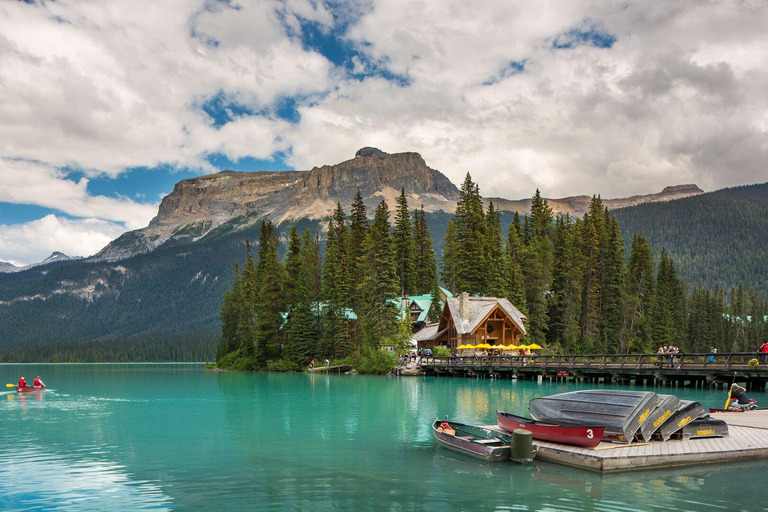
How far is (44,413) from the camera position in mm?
37719

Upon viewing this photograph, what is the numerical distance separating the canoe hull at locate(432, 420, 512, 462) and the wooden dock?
1.11 meters

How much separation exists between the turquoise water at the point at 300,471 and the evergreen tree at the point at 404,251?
178 feet

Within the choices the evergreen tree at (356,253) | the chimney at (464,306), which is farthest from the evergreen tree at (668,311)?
the evergreen tree at (356,253)

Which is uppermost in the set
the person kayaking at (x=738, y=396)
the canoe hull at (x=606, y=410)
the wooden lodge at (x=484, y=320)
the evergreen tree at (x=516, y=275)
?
the evergreen tree at (x=516, y=275)

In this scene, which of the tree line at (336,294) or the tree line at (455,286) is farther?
the tree line at (455,286)

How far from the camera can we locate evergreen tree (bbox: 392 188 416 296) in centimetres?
8869

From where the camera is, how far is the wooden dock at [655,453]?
693 inches

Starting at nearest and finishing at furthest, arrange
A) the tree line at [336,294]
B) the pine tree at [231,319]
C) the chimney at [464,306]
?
the chimney at [464,306], the tree line at [336,294], the pine tree at [231,319]

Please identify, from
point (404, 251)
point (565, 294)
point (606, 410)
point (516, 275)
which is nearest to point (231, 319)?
point (404, 251)

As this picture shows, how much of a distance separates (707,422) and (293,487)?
1405cm

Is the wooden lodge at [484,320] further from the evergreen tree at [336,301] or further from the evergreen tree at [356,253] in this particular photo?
the evergreen tree at [336,301]

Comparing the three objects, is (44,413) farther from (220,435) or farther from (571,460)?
(571,460)

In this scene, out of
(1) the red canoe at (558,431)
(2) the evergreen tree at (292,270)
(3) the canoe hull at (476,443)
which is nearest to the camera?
(1) the red canoe at (558,431)

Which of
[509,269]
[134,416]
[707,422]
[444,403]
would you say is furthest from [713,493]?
[509,269]
